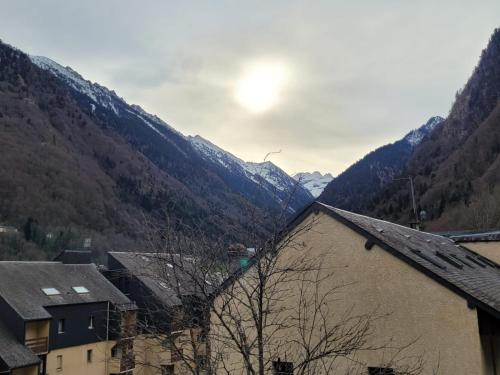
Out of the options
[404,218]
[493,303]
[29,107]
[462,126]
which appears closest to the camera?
[493,303]

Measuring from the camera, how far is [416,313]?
11.7 meters

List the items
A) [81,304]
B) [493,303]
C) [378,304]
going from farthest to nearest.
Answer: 1. [81,304]
2. [378,304]
3. [493,303]

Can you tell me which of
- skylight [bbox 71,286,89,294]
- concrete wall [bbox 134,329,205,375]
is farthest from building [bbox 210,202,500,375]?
skylight [bbox 71,286,89,294]

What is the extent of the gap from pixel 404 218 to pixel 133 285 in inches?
2806

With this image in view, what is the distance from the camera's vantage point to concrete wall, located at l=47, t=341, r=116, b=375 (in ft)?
106

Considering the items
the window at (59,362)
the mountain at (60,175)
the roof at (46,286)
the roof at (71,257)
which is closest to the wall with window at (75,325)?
the roof at (46,286)

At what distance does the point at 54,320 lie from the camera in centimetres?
3297

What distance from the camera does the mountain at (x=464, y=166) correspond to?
75.1 meters

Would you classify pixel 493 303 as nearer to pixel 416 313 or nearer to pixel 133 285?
pixel 416 313

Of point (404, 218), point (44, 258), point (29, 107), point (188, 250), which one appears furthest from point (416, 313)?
point (29, 107)

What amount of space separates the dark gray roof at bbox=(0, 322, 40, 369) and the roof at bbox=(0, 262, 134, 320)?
1396 millimetres

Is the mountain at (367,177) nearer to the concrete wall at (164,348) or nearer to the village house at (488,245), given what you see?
the village house at (488,245)

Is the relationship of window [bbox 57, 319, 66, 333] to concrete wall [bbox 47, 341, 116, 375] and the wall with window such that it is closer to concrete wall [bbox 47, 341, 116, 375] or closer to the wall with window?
the wall with window

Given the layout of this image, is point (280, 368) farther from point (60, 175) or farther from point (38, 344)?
point (60, 175)
